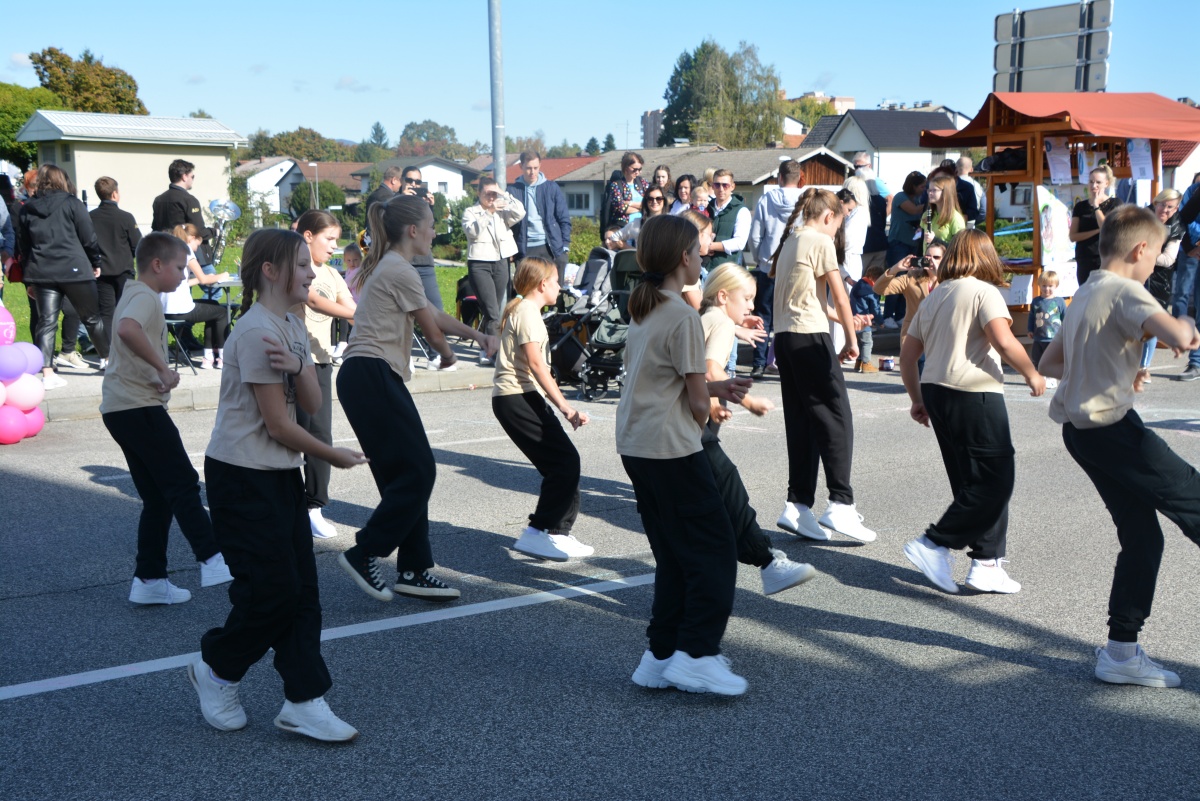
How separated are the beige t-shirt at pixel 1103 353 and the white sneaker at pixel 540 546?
8.99 ft

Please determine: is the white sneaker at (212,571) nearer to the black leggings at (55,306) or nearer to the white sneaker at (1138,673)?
the white sneaker at (1138,673)

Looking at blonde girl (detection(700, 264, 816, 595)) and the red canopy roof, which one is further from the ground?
the red canopy roof

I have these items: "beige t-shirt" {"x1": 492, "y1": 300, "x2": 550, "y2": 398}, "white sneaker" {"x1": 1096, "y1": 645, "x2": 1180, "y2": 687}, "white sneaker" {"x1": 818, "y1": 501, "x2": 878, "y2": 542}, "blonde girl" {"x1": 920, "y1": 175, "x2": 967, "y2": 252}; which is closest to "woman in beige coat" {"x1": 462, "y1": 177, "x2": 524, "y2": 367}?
"blonde girl" {"x1": 920, "y1": 175, "x2": 967, "y2": 252}

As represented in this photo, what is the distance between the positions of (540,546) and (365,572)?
3.56 ft

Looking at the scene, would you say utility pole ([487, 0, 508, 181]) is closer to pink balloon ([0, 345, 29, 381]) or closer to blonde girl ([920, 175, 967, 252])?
blonde girl ([920, 175, 967, 252])

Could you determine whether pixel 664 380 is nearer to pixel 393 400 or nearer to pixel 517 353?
pixel 393 400

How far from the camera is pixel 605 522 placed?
682 centimetres

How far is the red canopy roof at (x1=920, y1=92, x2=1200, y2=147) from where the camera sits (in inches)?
537

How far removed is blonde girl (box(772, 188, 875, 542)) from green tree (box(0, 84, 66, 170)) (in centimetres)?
5472

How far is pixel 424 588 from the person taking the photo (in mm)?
5344

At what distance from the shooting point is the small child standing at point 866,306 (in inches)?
505

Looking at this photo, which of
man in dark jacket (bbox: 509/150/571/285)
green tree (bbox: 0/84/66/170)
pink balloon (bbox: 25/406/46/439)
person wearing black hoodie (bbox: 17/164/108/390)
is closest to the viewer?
pink balloon (bbox: 25/406/46/439)

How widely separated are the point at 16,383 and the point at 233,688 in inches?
233

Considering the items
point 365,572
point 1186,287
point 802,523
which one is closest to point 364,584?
point 365,572
